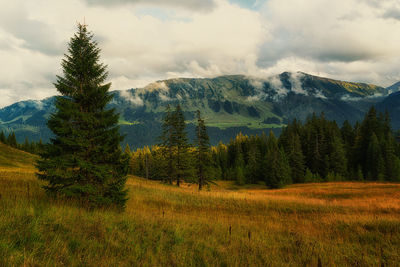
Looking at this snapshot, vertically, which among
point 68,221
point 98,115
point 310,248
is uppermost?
point 98,115

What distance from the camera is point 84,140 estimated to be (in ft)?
30.7

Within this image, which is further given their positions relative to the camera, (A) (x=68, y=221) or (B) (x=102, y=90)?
(B) (x=102, y=90)

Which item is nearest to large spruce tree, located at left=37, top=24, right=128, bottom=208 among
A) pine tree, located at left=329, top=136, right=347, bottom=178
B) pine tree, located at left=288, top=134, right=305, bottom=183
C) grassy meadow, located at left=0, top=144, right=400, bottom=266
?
grassy meadow, located at left=0, top=144, right=400, bottom=266

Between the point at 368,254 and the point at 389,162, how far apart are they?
5479 centimetres

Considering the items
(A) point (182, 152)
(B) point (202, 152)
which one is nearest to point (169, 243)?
(B) point (202, 152)

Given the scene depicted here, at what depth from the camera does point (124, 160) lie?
10.1 meters

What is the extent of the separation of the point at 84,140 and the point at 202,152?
2540 centimetres

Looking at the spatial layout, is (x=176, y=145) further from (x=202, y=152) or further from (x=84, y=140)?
(x=84, y=140)

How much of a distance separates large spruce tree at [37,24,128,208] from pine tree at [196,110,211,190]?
77.1ft

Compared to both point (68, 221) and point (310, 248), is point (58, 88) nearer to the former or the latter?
point (68, 221)

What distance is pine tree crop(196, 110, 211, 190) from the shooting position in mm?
33562

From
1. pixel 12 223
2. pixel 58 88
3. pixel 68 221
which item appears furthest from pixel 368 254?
pixel 58 88

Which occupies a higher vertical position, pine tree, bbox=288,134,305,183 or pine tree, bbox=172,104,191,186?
pine tree, bbox=172,104,191,186

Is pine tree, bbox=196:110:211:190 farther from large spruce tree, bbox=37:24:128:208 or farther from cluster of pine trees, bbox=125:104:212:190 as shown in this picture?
large spruce tree, bbox=37:24:128:208
